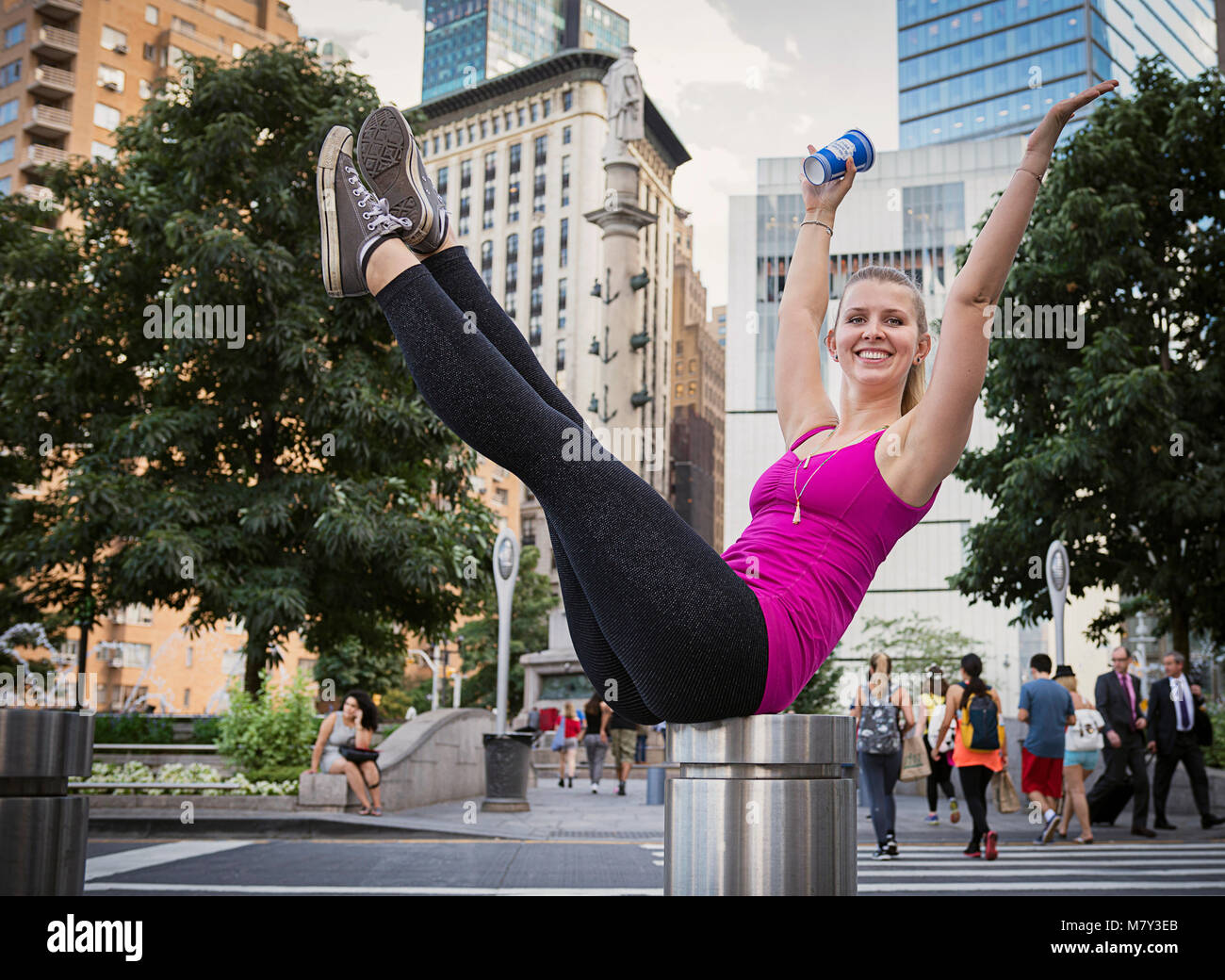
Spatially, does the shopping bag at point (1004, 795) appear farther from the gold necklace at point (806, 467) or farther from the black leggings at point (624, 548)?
the black leggings at point (624, 548)

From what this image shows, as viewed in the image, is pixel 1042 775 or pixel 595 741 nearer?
pixel 1042 775

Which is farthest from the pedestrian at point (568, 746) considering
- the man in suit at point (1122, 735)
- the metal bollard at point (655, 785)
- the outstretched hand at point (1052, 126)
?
the outstretched hand at point (1052, 126)

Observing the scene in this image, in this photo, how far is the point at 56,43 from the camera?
204 ft

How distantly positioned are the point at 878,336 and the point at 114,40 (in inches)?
2884

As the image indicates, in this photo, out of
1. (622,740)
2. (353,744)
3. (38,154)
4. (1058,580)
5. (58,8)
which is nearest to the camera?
(353,744)

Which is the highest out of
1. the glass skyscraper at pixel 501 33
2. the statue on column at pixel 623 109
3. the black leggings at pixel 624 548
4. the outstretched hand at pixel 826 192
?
the glass skyscraper at pixel 501 33

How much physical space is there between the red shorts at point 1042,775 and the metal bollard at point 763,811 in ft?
35.9

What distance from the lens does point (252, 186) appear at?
61.9 feet

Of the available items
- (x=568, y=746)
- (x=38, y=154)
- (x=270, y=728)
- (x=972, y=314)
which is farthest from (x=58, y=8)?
(x=972, y=314)

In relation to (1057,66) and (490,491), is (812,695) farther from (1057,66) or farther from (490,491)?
(1057,66)

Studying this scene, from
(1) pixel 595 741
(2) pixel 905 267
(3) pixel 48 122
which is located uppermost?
(3) pixel 48 122

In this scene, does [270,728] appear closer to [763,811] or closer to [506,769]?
[506,769]

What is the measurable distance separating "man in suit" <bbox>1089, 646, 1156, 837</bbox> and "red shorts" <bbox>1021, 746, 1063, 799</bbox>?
146cm

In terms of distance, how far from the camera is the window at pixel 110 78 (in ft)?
210
